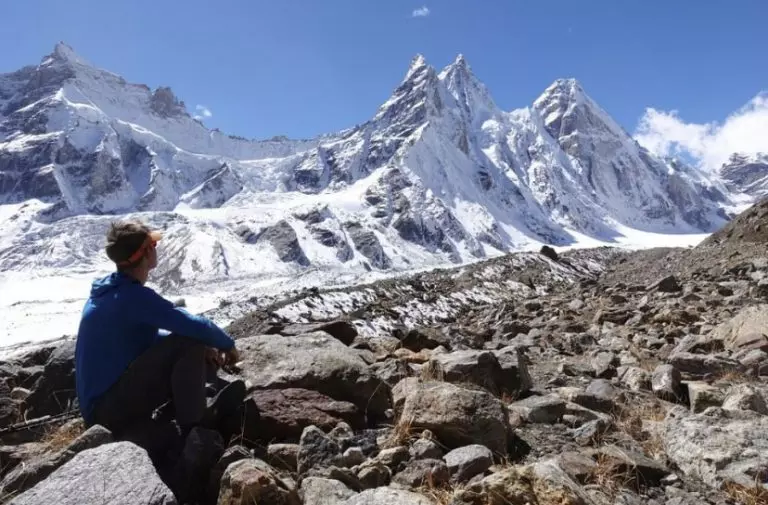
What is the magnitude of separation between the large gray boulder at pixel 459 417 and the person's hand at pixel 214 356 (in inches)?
56.8

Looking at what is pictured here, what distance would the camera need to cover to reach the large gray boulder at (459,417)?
3754mm

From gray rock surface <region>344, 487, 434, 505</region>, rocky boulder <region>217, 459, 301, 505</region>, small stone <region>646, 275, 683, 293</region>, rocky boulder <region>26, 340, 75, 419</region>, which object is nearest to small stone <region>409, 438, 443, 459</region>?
gray rock surface <region>344, 487, 434, 505</region>

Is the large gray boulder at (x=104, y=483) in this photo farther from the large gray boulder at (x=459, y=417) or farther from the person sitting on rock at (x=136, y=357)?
the large gray boulder at (x=459, y=417)

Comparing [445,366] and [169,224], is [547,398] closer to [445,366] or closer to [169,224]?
[445,366]

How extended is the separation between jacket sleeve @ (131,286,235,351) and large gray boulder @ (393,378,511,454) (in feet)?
4.92

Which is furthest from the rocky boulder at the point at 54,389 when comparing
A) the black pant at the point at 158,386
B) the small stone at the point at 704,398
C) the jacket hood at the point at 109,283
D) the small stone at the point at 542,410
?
the small stone at the point at 704,398

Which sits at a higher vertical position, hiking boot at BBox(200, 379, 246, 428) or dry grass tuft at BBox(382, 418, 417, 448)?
hiking boot at BBox(200, 379, 246, 428)

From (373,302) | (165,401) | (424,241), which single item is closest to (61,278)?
(424,241)

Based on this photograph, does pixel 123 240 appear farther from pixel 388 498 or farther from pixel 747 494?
pixel 747 494

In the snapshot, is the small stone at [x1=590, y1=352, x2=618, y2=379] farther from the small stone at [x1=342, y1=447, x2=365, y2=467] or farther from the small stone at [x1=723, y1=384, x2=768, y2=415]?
the small stone at [x1=342, y1=447, x2=365, y2=467]

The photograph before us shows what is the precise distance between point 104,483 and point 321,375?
2.17m

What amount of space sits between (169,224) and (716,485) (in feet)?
471

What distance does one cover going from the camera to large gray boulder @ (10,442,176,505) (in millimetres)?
2816

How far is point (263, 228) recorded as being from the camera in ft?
460
